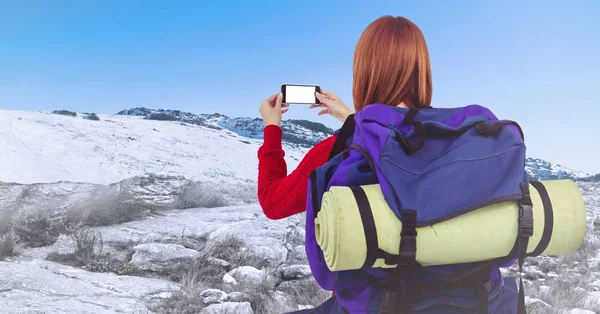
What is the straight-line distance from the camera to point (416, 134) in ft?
5.49

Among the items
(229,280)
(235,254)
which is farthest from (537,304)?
(235,254)

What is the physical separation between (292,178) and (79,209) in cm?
629

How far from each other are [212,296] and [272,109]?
2678 millimetres

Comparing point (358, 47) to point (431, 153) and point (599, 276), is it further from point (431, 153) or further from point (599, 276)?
point (599, 276)

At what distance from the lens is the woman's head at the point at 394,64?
190 cm

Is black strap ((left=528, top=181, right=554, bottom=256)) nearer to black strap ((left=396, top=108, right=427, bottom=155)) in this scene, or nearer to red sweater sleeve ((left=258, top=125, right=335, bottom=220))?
black strap ((left=396, top=108, right=427, bottom=155))

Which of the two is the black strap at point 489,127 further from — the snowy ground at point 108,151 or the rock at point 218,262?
the snowy ground at point 108,151

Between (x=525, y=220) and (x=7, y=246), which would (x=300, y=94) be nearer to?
(x=525, y=220)

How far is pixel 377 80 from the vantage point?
192cm

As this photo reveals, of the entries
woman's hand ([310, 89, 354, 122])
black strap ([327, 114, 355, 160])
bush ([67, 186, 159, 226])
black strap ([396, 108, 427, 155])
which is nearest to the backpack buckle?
black strap ([396, 108, 427, 155])

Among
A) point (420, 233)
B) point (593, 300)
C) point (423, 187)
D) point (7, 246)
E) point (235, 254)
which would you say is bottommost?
point (593, 300)

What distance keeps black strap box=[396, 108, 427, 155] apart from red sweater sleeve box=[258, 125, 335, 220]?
0.42 metres

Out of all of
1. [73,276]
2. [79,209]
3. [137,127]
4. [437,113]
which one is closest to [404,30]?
[437,113]

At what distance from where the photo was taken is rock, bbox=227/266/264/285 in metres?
5.24
